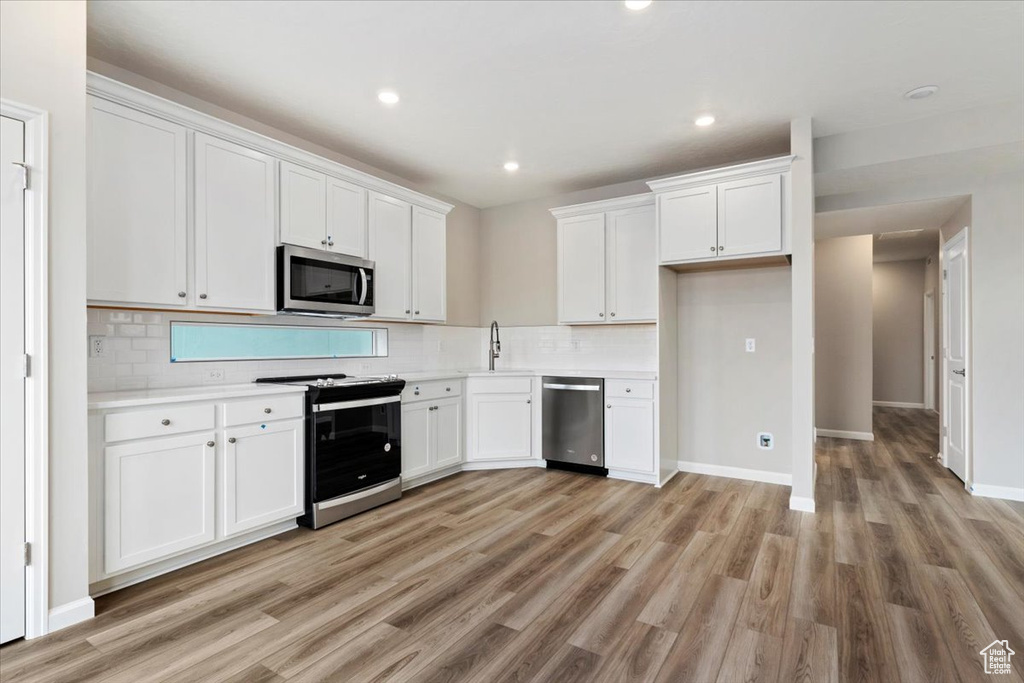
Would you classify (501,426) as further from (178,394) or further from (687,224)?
(178,394)

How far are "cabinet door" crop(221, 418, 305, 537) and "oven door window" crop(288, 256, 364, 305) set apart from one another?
845 millimetres

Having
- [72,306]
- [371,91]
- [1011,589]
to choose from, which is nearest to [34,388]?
[72,306]

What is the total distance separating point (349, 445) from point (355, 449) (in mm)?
62

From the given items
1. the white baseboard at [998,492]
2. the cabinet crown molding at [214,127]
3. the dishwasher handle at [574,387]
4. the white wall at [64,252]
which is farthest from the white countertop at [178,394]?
the white baseboard at [998,492]

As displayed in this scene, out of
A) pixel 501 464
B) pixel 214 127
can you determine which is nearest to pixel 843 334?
pixel 501 464

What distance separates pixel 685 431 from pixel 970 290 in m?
2.44

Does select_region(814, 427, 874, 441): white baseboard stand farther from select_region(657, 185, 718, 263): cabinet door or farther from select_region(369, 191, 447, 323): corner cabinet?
select_region(369, 191, 447, 323): corner cabinet

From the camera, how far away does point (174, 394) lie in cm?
265

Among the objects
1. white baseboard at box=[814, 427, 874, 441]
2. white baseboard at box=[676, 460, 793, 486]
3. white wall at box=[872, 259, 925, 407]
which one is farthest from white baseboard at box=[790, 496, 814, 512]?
white wall at box=[872, 259, 925, 407]

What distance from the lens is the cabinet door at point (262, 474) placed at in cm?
283

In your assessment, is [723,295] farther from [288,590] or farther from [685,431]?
[288,590]

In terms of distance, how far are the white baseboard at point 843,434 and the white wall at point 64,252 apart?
6.82m

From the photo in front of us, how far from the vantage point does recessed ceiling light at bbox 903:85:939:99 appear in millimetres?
3091

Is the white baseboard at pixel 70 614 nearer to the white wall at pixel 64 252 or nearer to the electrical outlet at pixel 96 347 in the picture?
the white wall at pixel 64 252
